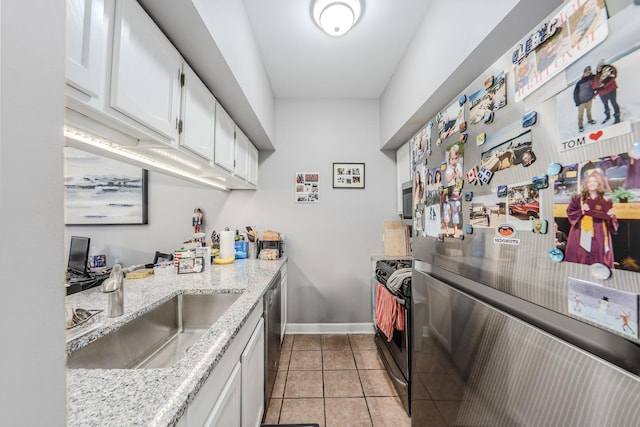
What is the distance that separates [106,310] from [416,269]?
4.96ft

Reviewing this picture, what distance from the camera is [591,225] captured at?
20.1 inches

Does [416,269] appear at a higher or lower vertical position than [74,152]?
lower

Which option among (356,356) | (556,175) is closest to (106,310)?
(556,175)

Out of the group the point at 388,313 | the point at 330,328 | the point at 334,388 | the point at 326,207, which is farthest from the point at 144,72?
the point at 330,328

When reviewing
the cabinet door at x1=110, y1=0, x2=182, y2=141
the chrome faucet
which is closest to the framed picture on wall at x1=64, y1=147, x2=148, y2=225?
the cabinet door at x1=110, y1=0, x2=182, y2=141

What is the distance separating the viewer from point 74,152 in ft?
5.77

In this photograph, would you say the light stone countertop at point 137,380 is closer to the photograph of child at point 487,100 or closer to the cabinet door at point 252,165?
the photograph of child at point 487,100

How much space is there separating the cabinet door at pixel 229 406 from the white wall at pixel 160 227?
1728 millimetres

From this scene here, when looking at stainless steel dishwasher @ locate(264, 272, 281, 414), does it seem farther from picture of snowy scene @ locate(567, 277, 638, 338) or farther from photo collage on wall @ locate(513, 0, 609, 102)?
photo collage on wall @ locate(513, 0, 609, 102)

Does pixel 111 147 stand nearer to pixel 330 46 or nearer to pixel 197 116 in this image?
pixel 197 116

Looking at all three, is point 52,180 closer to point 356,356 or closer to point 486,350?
point 486,350

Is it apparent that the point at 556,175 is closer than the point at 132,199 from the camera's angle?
Yes

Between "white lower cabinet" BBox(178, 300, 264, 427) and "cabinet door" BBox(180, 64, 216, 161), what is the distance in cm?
102

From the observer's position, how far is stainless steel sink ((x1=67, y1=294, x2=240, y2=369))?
0.96 metres
